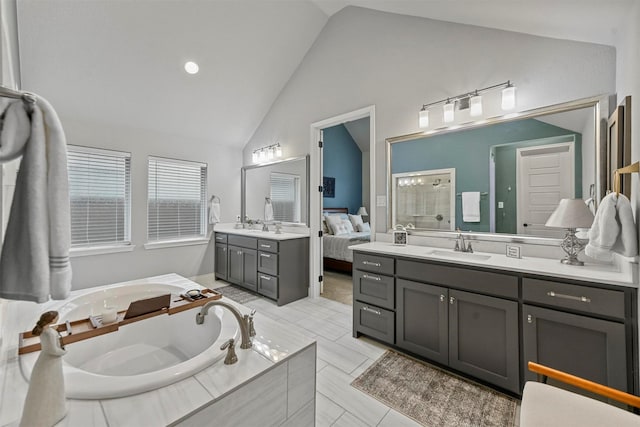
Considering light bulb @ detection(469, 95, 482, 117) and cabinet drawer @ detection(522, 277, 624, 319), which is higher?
light bulb @ detection(469, 95, 482, 117)

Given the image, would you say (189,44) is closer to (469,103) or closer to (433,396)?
(469,103)

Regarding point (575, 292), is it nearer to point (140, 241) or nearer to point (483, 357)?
point (483, 357)

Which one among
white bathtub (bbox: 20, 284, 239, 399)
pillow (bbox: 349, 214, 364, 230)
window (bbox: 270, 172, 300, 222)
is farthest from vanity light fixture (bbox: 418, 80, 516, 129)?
pillow (bbox: 349, 214, 364, 230)

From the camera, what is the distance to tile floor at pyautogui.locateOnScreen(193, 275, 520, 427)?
5.40 ft

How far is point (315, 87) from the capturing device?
3.67 m

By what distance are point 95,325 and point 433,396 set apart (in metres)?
2.21

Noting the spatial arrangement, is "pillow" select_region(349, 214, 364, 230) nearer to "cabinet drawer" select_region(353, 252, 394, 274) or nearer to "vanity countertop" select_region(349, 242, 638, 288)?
"cabinet drawer" select_region(353, 252, 394, 274)

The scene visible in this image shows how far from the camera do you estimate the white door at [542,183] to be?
77.7 inches

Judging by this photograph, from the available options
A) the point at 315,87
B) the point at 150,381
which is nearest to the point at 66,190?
the point at 150,381

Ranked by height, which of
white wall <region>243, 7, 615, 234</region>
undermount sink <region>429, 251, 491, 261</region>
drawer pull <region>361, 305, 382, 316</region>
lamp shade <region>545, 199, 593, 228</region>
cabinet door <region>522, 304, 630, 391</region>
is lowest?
drawer pull <region>361, 305, 382, 316</region>

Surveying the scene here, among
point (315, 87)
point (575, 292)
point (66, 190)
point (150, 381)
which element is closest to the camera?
point (66, 190)

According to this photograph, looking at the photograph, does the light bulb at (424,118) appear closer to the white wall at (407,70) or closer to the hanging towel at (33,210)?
the white wall at (407,70)

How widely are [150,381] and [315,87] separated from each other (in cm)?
358

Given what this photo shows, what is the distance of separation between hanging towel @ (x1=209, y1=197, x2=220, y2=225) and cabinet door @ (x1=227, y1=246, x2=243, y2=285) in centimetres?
63
